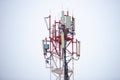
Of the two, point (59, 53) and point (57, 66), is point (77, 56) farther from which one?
point (57, 66)

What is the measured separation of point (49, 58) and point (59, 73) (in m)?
1.36

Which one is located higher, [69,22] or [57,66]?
[69,22]

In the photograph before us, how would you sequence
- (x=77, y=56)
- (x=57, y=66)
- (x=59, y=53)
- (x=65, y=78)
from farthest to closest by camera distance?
(x=57, y=66) → (x=59, y=53) → (x=77, y=56) → (x=65, y=78)

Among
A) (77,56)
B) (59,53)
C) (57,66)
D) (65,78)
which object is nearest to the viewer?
(65,78)

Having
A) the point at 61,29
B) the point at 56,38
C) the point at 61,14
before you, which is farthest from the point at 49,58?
the point at 61,14

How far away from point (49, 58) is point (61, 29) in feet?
8.69

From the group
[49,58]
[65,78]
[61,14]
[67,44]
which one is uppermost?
[61,14]

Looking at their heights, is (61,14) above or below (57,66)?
above

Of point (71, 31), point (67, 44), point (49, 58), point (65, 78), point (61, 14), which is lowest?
point (65, 78)

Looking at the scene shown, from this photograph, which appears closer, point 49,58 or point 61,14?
point 61,14

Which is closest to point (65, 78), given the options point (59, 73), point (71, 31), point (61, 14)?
point (59, 73)

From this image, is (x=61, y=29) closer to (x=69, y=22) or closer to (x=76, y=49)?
(x=69, y=22)

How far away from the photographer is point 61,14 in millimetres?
11961

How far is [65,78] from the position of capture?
11.4 meters
